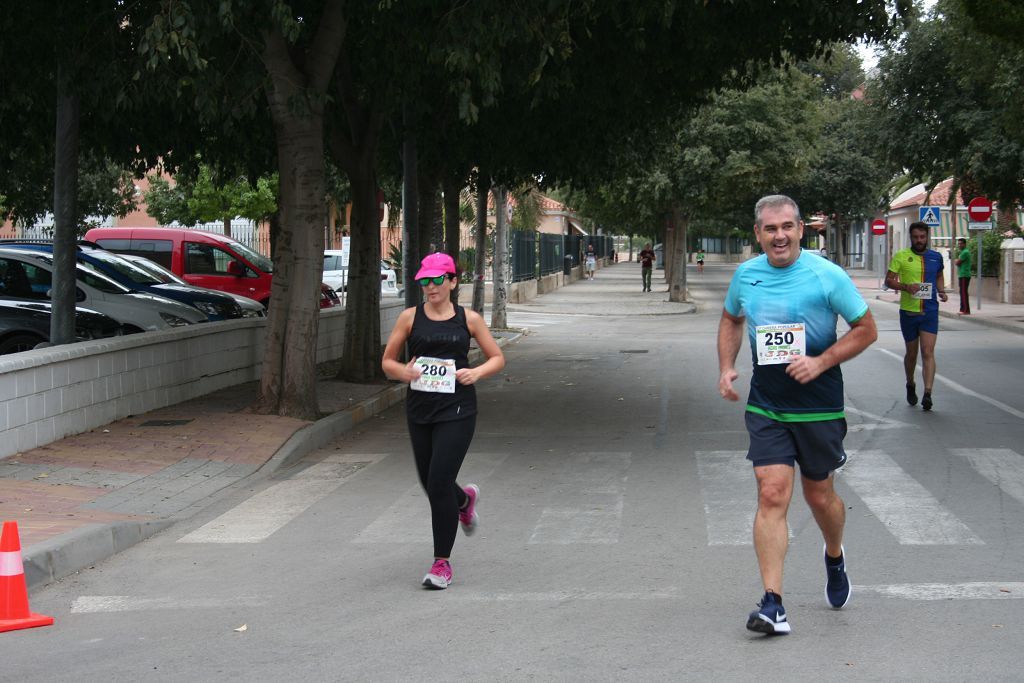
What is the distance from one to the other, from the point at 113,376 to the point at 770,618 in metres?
8.48

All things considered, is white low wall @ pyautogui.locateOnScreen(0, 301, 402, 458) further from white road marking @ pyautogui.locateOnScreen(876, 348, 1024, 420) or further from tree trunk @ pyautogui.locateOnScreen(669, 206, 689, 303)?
tree trunk @ pyautogui.locateOnScreen(669, 206, 689, 303)

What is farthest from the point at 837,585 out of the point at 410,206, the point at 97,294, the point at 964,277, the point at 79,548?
the point at 964,277

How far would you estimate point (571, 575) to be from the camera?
269 inches

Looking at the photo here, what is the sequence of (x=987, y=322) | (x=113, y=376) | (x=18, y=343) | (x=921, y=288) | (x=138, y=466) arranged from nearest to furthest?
(x=138, y=466), (x=113, y=376), (x=921, y=288), (x=18, y=343), (x=987, y=322)

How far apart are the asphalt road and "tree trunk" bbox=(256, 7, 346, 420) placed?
87cm

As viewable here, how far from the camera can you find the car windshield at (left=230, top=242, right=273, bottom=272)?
79.9ft

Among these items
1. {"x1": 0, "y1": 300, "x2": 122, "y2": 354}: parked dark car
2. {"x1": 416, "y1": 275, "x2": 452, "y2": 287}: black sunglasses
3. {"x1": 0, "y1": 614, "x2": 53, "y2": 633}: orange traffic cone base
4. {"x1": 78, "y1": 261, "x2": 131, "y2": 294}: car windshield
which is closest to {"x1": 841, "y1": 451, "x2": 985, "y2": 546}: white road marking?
{"x1": 416, "y1": 275, "x2": 452, "y2": 287}: black sunglasses

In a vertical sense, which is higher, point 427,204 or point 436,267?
point 427,204

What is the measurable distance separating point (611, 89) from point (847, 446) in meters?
6.39

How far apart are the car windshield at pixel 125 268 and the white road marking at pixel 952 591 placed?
48.5 ft

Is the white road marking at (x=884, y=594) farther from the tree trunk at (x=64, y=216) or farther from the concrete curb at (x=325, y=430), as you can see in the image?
the tree trunk at (x=64, y=216)

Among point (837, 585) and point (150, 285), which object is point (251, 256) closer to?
point (150, 285)

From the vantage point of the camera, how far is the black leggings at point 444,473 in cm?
676

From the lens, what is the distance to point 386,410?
1520cm
